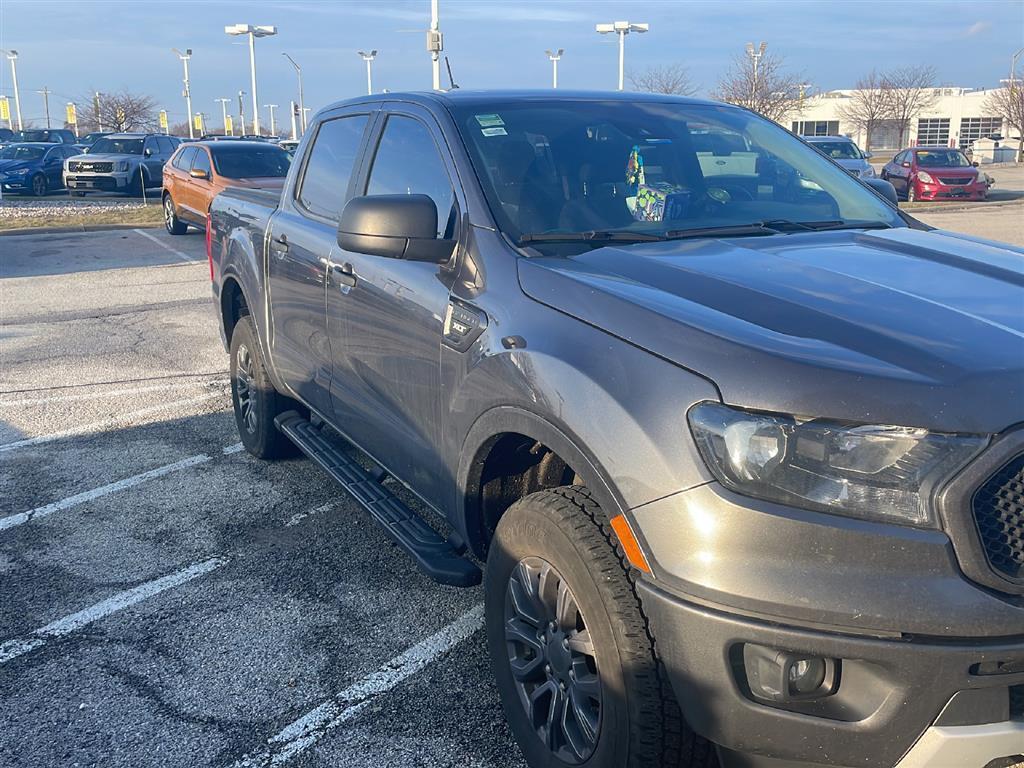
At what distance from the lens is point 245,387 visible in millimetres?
5688

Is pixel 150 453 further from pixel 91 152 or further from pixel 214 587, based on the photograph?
pixel 91 152

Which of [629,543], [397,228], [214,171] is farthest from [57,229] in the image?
[629,543]

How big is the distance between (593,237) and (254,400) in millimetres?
2892

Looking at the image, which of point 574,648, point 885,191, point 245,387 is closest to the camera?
point 574,648

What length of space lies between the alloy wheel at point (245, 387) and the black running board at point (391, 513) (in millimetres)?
476

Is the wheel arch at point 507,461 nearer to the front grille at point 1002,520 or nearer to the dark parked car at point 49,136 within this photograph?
the front grille at point 1002,520

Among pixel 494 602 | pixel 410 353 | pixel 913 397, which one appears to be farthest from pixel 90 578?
pixel 913 397

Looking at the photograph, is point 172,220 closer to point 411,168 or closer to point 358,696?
point 411,168

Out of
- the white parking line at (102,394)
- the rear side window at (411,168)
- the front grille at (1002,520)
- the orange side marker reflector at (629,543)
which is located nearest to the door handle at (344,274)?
the rear side window at (411,168)

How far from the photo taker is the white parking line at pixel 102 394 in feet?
22.9

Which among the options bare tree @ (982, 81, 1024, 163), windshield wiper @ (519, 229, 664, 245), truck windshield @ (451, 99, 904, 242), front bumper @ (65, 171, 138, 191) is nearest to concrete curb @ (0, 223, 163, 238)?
front bumper @ (65, 171, 138, 191)

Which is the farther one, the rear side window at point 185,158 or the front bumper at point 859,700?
the rear side window at point 185,158

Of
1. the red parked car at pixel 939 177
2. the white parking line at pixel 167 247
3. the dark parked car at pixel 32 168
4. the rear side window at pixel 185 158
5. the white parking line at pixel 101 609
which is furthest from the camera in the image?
the dark parked car at pixel 32 168

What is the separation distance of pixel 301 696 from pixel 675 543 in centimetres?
172
